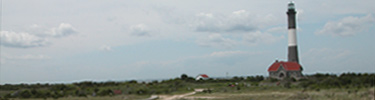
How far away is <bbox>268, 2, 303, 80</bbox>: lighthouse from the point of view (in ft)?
158

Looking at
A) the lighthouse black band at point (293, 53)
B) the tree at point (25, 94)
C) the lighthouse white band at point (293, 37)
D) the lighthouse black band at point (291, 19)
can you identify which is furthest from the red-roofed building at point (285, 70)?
the tree at point (25, 94)

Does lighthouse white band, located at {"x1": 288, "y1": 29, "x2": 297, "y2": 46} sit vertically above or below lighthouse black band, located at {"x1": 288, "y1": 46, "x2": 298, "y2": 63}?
above

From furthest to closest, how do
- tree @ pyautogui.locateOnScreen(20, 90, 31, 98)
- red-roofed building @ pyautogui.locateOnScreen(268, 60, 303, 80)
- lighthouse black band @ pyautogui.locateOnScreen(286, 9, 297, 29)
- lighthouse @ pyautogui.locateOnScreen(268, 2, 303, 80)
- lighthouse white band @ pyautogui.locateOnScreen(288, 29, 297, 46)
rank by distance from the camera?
lighthouse black band @ pyautogui.locateOnScreen(286, 9, 297, 29)
lighthouse white band @ pyautogui.locateOnScreen(288, 29, 297, 46)
lighthouse @ pyautogui.locateOnScreen(268, 2, 303, 80)
red-roofed building @ pyautogui.locateOnScreen(268, 60, 303, 80)
tree @ pyautogui.locateOnScreen(20, 90, 31, 98)

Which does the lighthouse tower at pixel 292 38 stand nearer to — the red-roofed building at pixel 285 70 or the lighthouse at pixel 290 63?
the lighthouse at pixel 290 63

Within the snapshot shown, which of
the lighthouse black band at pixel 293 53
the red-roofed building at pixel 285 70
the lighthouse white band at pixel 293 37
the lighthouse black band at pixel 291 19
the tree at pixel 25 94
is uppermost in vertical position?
the lighthouse black band at pixel 291 19

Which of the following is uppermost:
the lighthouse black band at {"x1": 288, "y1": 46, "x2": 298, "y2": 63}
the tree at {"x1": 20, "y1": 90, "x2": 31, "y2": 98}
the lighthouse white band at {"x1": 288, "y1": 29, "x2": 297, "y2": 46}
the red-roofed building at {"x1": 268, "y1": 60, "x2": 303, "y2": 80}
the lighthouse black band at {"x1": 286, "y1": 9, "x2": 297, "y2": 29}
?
the lighthouse black band at {"x1": 286, "y1": 9, "x2": 297, "y2": 29}

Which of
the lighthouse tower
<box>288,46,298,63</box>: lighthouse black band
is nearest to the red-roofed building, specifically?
<box>288,46,298,63</box>: lighthouse black band

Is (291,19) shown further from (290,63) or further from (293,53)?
(290,63)

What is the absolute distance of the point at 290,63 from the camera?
49312 mm

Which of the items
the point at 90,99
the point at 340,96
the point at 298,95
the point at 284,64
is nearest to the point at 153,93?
the point at 90,99

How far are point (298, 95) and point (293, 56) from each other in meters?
28.4

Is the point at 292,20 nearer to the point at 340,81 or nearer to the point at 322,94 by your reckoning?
the point at 340,81

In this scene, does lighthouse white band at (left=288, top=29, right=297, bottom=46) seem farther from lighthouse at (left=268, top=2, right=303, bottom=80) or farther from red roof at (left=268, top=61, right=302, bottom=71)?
red roof at (left=268, top=61, right=302, bottom=71)

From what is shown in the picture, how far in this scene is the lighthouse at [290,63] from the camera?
48.2 metres
